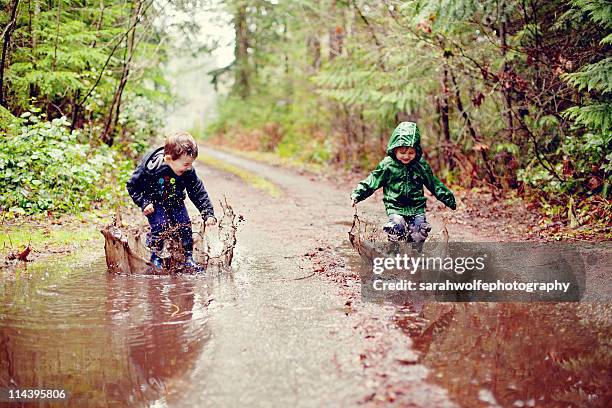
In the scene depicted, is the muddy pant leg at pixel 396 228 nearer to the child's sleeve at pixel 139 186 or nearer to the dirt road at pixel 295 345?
the dirt road at pixel 295 345

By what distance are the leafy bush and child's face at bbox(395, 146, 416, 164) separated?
624cm

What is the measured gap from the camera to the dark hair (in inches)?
245

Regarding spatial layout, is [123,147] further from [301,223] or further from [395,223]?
[395,223]

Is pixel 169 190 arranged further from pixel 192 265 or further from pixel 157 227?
pixel 192 265

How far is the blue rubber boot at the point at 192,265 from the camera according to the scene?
666 cm

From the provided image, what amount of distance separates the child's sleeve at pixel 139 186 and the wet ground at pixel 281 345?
88cm

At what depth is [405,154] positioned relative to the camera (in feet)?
20.5

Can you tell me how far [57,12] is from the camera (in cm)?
1159

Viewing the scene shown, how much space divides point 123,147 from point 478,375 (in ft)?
42.9

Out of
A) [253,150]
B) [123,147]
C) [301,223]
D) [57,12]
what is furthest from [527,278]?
[253,150]

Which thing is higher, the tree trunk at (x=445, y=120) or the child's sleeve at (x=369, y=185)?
the tree trunk at (x=445, y=120)

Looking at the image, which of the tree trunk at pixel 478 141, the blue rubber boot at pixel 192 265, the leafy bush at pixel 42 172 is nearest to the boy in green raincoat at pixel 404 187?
the blue rubber boot at pixel 192 265

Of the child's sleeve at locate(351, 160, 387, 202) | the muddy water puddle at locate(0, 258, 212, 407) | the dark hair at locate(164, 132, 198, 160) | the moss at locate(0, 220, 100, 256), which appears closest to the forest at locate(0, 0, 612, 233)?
the moss at locate(0, 220, 100, 256)

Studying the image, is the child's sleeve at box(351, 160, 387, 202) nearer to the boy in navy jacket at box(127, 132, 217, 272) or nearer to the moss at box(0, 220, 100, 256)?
the boy in navy jacket at box(127, 132, 217, 272)
